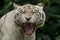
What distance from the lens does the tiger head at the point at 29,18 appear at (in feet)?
10.2

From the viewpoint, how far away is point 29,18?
10.1 ft

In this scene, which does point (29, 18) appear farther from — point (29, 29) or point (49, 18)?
point (49, 18)

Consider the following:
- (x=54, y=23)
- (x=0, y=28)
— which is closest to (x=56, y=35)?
(x=54, y=23)

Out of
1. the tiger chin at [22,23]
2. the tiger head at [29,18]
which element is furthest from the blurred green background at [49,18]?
the tiger head at [29,18]

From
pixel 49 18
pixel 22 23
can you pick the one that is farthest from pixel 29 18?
pixel 49 18

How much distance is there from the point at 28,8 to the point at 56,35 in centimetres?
212

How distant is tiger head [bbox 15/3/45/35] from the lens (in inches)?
Result: 122

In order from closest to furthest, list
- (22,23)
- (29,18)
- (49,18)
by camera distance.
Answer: (29,18)
(22,23)
(49,18)

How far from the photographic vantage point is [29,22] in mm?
3102

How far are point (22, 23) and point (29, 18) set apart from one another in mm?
139

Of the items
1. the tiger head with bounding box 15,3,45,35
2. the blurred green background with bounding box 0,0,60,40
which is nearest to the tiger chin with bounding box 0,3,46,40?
the tiger head with bounding box 15,3,45,35

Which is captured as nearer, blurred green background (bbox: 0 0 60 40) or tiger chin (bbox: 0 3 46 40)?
tiger chin (bbox: 0 3 46 40)

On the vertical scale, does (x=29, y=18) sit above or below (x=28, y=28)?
above

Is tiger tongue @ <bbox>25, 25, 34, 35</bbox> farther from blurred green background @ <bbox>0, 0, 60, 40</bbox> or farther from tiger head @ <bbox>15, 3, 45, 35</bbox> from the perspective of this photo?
blurred green background @ <bbox>0, 0, 60, 40</bbox>
